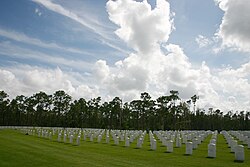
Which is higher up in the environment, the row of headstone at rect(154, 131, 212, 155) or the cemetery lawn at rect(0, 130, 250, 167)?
the row of headstone at rect(154, 131, 212, 155)

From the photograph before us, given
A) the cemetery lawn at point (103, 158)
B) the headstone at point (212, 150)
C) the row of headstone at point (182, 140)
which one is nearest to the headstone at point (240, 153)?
the cemetery lawn at point (103, 158)

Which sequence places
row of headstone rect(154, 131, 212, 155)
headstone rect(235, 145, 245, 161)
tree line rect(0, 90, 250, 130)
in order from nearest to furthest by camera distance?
headstone rect(235, 145, 245, 161)
row of headstone rect(154, 131, 212, 155)
tree line rect(0, 90, 250, 130)

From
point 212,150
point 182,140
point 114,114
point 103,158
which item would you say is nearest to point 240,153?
point 212,150

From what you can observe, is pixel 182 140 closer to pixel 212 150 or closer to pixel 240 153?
pixel 212 150

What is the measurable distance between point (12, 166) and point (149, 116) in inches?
3014

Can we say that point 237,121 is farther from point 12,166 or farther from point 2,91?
point 12,166

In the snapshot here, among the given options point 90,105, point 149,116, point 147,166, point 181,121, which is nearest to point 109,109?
→ point 90,105

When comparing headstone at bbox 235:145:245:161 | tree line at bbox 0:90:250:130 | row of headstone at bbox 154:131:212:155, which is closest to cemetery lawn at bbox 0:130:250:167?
headstone at bbox 235:145:245:161

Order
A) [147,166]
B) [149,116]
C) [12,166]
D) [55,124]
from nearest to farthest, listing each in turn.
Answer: [12,166]
[147,166]
[149,116]
[55,124]

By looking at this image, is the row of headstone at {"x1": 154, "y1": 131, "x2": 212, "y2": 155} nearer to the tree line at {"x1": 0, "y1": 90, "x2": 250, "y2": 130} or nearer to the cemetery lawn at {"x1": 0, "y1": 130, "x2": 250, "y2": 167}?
the cemetery lawn at {"x1": 0, "y1": 130, "x2": 250, "y2": 167}

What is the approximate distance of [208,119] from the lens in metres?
91.8

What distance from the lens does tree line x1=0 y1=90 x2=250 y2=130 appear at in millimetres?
82875

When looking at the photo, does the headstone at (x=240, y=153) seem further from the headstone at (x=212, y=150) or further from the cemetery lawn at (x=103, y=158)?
the headstone at (x=212, y=150)

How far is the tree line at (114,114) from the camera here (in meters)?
82.9
